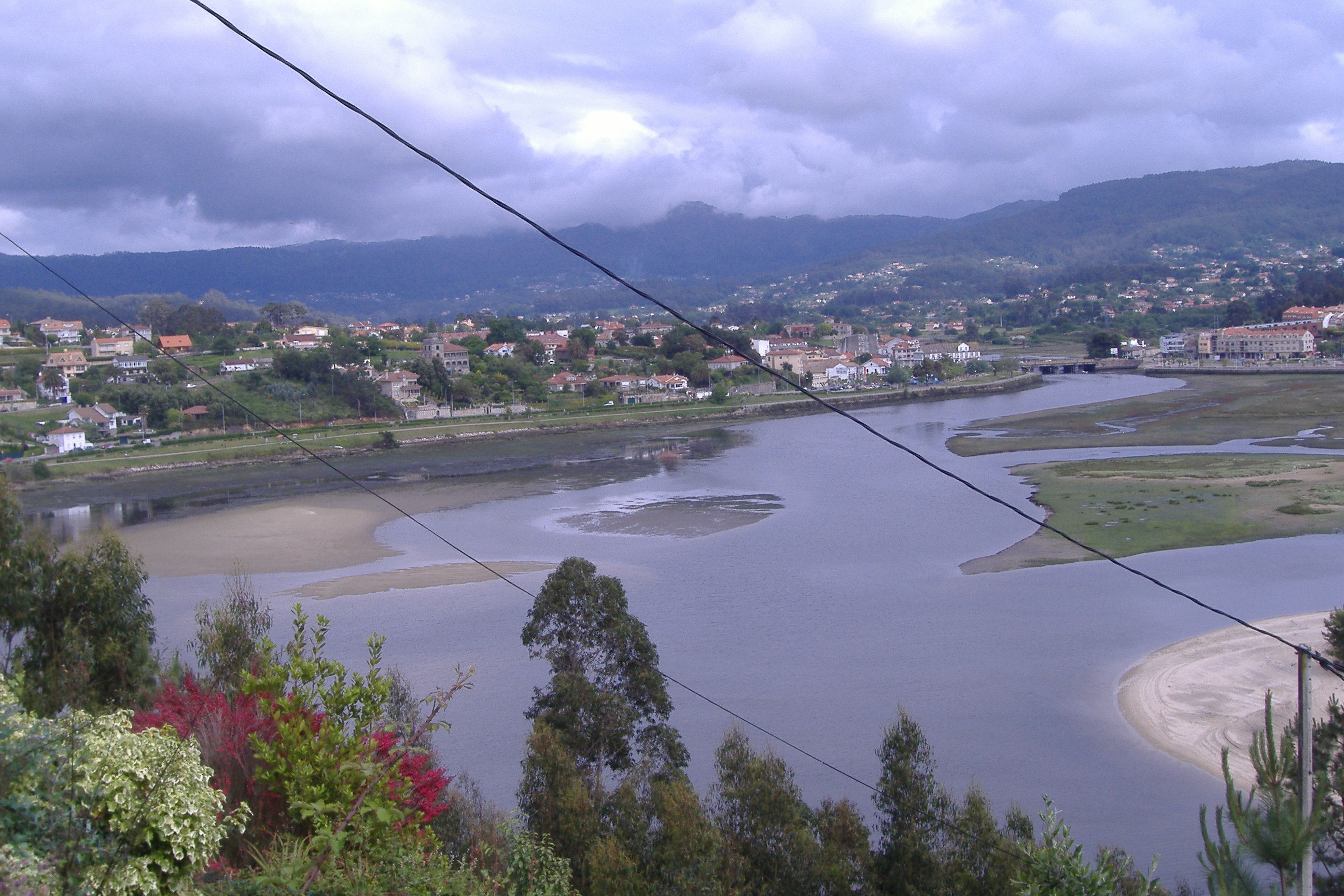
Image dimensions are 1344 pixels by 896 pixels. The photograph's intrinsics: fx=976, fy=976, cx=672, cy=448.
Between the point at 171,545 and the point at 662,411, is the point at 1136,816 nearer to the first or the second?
the point at 171,545

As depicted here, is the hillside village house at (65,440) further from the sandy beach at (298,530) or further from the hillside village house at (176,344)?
the hillside village house at (176,344)

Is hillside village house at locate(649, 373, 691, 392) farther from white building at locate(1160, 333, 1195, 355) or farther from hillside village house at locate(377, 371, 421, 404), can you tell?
white building at locate(1160, 333, 1195, 355)

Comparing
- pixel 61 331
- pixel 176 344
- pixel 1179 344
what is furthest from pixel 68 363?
pixel 1179 344

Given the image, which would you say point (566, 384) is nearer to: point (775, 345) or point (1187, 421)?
point (775, 345)

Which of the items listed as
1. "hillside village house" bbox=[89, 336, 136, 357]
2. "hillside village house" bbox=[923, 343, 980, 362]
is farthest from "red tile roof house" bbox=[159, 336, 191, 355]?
"hillside village house" bbox=[923, 343, 980, 362]

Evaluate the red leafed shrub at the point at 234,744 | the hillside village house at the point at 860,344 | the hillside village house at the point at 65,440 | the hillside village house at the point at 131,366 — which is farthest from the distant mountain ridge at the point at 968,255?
the red leafed shrub at the point at 234,744

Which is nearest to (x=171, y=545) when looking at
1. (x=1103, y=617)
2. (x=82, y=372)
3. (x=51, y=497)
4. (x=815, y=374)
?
(x=51, y=497)
